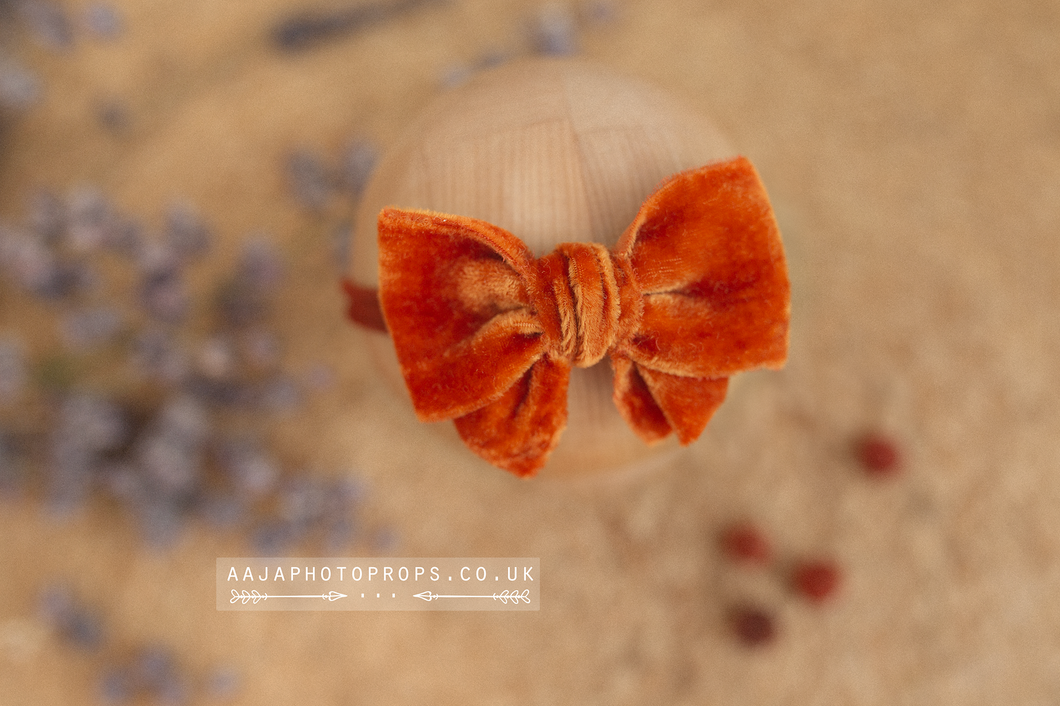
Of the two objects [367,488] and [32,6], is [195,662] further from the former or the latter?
[32,6]

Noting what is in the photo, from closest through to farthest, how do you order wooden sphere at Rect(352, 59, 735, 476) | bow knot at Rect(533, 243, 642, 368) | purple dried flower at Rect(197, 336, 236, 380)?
bow knot at Rect(533, 243, 642, 368), wooden sphere at Rect(352, 59, 735, 476), purple dried flower at Rect(197, 336, 236, 380)

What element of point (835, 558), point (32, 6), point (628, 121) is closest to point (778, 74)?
point (628, 121)

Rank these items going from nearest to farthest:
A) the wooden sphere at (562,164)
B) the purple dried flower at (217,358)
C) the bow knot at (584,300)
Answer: the bow knot at (584,300) < the wooden sphere at (562,164) < the purple dried flower at (217,358)

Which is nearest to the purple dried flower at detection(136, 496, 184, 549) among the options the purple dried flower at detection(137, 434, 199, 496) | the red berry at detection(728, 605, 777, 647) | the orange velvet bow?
the purple dried flower at detection(137, 434, 199, 496)

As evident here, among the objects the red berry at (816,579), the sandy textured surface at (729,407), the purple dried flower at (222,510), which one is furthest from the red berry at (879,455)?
the purple dried flower at (222,510)

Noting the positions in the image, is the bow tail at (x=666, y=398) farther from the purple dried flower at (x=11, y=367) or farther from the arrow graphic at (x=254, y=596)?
the purple dried flower at (x=11, y=367)

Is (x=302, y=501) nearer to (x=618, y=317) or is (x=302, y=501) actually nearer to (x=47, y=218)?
(x=47, y=218)

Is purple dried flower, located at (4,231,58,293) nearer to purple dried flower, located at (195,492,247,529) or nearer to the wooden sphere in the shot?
purple dried flower, located at (195,492,247,529)
